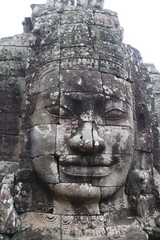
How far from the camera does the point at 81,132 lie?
425 centimetres

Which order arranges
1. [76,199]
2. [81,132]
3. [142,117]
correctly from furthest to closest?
[142,117] < [81,132] < [76,199]

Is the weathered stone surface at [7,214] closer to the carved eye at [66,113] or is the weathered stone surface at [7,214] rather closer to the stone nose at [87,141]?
the stone nose at [87,141]

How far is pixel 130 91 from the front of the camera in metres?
5.04

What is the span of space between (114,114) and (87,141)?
0.69m

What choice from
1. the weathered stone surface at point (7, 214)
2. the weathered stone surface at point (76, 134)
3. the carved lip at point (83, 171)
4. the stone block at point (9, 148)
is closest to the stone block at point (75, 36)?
the weathered stone surface at point (76, 134)

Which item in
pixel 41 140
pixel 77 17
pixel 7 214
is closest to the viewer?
pixel 7 214

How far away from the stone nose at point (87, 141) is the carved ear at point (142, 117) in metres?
1.21

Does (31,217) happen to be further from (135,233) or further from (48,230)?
(135,233)

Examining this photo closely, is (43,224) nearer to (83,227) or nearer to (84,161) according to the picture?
(83,227)

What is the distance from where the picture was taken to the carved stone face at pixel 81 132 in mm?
4199

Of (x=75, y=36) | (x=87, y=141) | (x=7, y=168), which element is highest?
(x=75, y=36)

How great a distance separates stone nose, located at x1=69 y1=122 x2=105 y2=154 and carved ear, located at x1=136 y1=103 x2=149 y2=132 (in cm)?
121

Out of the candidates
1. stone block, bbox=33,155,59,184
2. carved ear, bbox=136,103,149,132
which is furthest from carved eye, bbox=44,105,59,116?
carved ear, bbox=136,103,149,132

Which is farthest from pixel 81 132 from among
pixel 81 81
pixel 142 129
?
pixel 142 129
